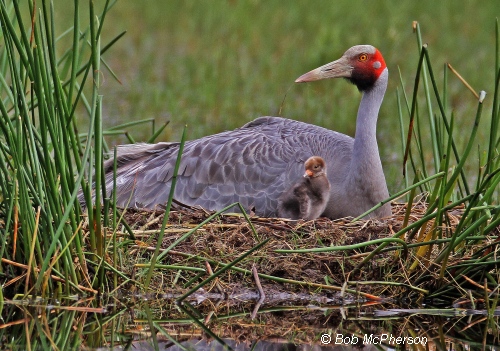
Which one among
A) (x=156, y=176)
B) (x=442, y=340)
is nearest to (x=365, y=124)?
(x=156, y=176)

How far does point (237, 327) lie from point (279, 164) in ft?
7.24

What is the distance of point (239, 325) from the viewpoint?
4914mm

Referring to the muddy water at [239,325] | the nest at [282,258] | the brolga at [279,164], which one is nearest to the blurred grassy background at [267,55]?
the brolga at [279,164]

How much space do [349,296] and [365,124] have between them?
5.37 feet

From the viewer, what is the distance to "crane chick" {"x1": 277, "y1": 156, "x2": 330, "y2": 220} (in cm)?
642

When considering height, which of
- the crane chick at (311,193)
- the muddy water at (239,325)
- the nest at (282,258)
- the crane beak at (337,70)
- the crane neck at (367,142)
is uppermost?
the crane beak at (337,70)

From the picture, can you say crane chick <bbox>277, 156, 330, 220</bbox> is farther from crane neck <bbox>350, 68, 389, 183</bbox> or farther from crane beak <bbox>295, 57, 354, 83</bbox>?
crane beak <bbox>295, 57, 354, 83</bbox>

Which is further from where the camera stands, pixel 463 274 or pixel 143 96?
pixel 143 96

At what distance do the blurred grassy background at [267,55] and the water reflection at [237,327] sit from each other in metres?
3.54

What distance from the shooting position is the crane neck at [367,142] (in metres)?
6.59

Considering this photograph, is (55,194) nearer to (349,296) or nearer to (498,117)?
(349,296)

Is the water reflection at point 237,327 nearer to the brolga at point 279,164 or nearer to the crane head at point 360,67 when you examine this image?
the brolga at point 279,164

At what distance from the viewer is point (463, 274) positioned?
206 inches

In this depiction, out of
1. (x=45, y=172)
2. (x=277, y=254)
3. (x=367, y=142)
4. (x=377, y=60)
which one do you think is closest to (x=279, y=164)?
(x=367, y=142)
